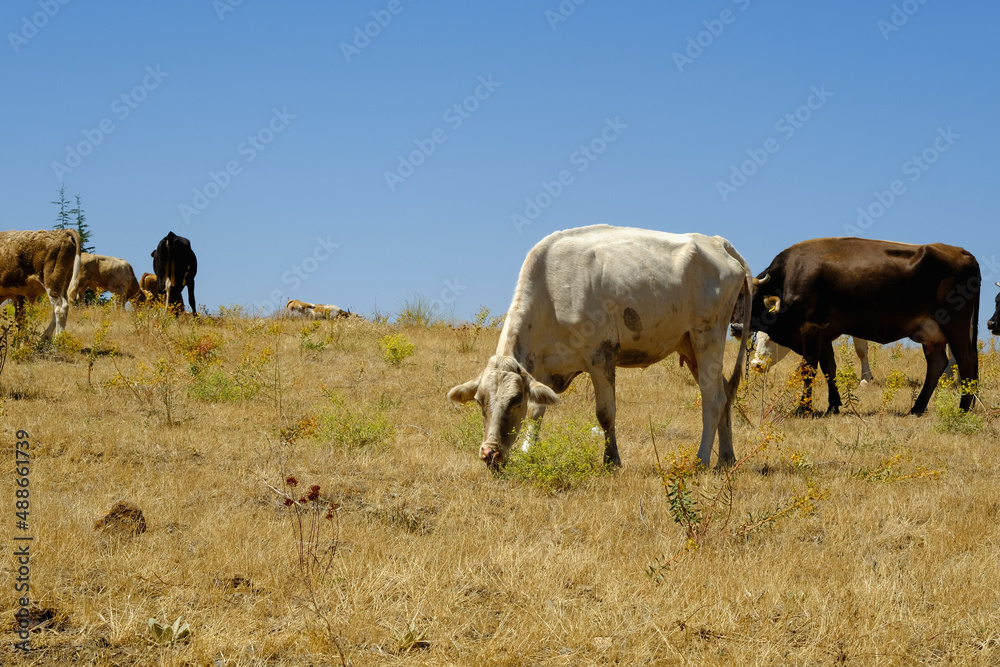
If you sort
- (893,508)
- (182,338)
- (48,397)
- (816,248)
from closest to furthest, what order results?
(893,508), (48,397), (816,248), (182,338)

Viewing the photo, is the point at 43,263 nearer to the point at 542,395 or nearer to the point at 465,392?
the point at 465,392

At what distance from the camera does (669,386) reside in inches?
531

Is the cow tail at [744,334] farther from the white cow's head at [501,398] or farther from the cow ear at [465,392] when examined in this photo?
the cow ear at [465,392]

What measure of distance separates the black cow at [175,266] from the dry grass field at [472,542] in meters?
10.6

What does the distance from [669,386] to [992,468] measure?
5.59 metres

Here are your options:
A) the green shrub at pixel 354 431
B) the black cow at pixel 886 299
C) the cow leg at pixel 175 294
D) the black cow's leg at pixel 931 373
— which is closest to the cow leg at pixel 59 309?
the cow leg at pixel 175 294

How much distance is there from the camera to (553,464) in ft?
24.0

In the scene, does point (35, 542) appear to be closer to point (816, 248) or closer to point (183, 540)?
point (183, 540)

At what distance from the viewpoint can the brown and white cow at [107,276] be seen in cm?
2681

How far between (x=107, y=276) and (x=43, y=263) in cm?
1352

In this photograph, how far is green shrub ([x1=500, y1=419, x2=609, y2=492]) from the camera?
730cm

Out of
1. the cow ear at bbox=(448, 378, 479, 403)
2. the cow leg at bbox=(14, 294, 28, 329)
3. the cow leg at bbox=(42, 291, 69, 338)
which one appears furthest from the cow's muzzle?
the cow leg at bbox=(42, 291, 69, 338)

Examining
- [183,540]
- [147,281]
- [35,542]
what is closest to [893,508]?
[183,540]

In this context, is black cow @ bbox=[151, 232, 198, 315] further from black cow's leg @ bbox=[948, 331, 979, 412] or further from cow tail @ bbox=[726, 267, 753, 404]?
black cow's leg @ bbox=[948, 331, 979, 412]
